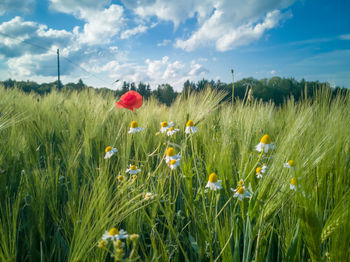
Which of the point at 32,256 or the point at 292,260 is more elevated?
the point at 292,260

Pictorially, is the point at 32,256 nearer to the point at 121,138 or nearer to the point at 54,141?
the point at 121,138

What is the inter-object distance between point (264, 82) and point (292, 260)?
5123cm

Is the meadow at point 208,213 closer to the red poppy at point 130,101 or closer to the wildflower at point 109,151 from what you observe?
the wildflower at point 109,151

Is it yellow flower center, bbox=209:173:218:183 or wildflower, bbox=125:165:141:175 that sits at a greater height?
yellow flower center, bbox=209:173:218:183

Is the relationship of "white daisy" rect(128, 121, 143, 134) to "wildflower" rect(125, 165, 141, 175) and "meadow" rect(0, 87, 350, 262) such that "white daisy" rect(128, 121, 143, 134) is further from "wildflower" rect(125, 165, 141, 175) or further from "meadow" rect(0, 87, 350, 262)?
"wildflower" rect(125, 165, 141, 175)

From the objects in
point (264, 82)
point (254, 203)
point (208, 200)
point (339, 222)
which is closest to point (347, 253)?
point (339, 222)

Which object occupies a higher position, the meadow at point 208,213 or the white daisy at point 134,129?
the white daisy at point 134,129

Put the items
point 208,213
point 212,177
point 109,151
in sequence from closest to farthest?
point 212,177 < point 208,213 < point 109,151

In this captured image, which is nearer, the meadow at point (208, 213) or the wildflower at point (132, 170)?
the meadow at point (208, 213)

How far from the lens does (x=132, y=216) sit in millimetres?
766

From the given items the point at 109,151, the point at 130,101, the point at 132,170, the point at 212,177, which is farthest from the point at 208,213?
the point at 130,101

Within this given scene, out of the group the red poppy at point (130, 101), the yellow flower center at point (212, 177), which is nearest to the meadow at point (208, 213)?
the yellow flower center at point (212, 177)

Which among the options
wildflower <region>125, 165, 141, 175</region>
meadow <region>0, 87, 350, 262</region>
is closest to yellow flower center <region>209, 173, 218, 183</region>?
meadow <region>0, 87, 350, 262</region>

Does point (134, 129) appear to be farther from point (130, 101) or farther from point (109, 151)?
point (130, 101)
